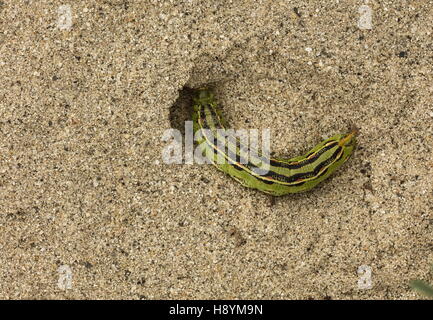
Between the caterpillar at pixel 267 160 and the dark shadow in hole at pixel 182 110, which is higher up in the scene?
the dark shadow in hole at pixel 182 110

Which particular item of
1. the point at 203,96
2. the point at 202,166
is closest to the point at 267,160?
the point at 202,166

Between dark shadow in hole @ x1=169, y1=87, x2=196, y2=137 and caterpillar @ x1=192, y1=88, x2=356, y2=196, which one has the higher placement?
dark shadow in hole @ x1=169, y1=87, x2=196, y2=137

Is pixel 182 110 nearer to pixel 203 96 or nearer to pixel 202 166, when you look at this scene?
pixel 203 96

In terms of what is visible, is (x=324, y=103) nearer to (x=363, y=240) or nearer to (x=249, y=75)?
(x=249, y=75)

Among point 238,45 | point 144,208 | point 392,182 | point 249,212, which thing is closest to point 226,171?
point 249,212

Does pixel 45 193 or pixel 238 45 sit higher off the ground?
pixel 238 45
